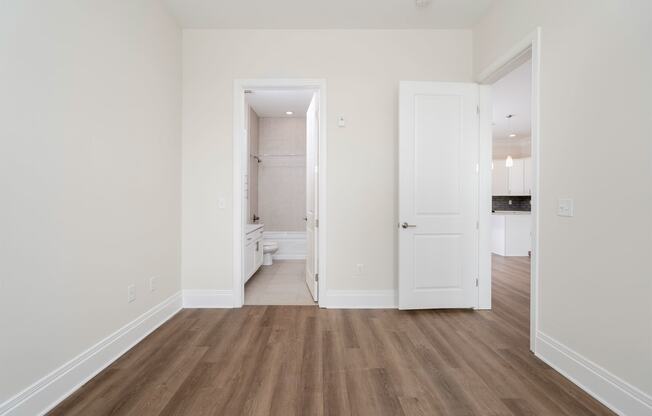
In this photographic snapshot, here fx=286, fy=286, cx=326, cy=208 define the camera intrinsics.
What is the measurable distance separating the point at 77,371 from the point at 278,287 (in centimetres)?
224

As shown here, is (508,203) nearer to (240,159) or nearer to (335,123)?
(335,123)

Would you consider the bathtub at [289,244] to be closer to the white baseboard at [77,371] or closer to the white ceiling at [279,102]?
the white ceiling at [279,102]

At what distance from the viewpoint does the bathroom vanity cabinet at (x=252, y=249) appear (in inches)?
150

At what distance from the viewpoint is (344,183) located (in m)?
3.06

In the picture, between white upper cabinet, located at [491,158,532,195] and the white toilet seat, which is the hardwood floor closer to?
the white toilet seat

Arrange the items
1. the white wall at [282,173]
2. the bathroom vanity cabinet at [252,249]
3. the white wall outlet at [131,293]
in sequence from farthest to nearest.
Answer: the white wall at [282,173]
the bathroom vanity cabinet at [252,249]
the white wall outlet at [131,293]

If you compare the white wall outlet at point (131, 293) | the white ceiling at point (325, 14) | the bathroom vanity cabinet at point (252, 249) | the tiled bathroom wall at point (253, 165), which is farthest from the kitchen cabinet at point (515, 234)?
the white wall outlet at point (131, 293)

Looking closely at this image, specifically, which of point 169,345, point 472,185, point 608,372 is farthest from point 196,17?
point 608,372

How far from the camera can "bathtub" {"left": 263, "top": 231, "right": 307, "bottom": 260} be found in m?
5.87

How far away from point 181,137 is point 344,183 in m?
1.80

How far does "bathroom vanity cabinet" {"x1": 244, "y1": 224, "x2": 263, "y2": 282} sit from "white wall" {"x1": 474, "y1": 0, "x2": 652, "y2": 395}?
3148 millimetres

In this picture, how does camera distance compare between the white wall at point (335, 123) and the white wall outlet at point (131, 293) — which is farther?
the white wall at point (335, 123)

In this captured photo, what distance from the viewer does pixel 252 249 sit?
4160 mm

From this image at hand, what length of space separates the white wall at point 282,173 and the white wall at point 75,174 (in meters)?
3.40
